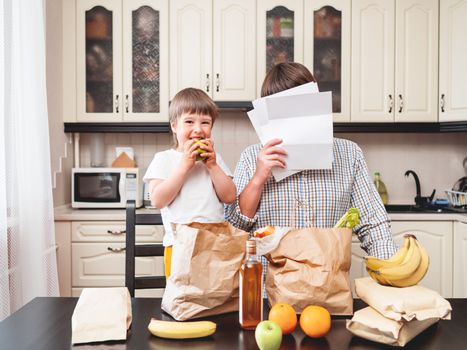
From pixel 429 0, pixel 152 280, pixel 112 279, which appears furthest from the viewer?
pixel 429 0

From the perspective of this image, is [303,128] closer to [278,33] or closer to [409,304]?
[409,304]

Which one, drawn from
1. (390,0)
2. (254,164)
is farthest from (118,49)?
(254,164)

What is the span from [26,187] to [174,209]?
113 cm

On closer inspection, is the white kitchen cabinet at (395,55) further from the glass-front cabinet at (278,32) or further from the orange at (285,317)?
the orange at (285,317)

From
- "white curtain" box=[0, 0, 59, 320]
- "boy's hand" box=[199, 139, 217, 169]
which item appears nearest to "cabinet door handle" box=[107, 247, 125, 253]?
"white curtain" box=[0, 0, 59, 320]

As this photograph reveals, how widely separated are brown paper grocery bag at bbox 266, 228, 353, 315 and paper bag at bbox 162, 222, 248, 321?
0.09m

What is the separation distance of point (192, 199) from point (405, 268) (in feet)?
2.14

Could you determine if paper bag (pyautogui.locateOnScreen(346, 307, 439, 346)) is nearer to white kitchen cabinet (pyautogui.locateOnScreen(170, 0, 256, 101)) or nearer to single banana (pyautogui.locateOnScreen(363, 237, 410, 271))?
single banana (pyautogui.locateOnScreen(363, 237, 410, 271))

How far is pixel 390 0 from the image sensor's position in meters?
3.13

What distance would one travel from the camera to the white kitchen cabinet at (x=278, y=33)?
10.3 ft

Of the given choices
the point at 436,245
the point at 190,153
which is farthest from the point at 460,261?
the point at 190,153

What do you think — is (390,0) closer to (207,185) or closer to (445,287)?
(445,287)

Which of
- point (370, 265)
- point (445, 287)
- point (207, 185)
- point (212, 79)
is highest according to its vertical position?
point (212, 79)

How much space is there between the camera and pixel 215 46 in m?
3.13
